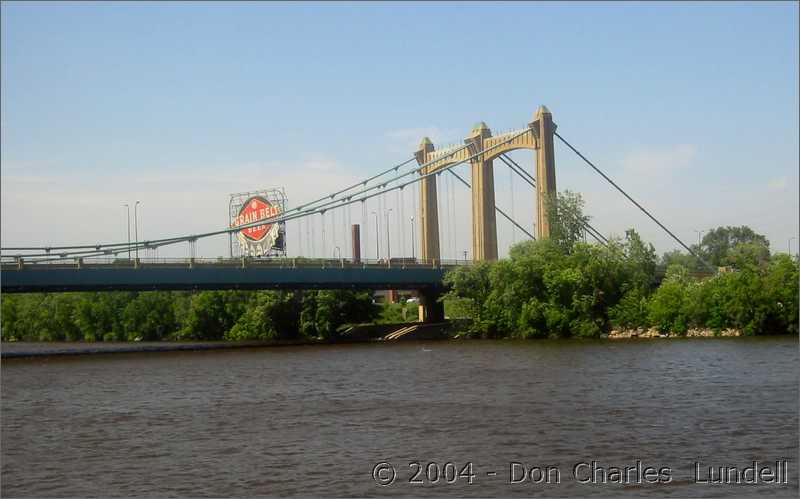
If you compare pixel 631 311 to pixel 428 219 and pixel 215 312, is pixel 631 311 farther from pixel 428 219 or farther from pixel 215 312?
pixel 215 312

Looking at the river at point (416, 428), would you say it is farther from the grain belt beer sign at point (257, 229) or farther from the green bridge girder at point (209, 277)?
the grain belt beer sign at point (257, 229)

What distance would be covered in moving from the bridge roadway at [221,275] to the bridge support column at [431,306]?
1.90 meters

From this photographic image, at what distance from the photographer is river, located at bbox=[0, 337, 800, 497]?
1516 centimetres

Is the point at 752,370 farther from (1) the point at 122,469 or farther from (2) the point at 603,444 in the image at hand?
(1) the point at 122,469

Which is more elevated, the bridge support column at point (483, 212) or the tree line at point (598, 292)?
the bridge support column at point (483, 212)

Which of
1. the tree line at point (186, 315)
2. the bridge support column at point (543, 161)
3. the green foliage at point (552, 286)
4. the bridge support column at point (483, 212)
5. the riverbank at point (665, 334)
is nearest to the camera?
the riverbank at point (665, 334)

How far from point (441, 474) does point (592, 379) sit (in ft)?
44.6

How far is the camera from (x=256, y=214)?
264 feet

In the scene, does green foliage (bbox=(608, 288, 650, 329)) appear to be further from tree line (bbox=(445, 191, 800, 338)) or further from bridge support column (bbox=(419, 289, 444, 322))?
bridge support column (bbox=(419, 289, 444, 322))

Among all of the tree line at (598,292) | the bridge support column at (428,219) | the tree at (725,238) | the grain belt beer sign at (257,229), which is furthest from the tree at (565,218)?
the tree at (725,238)

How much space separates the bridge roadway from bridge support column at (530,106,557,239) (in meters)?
5.99

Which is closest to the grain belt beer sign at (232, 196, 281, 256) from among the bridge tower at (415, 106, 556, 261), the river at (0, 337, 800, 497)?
the bridge tower at (415, 106, 556, 261)

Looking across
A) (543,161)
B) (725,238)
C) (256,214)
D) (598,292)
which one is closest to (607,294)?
(598,292)

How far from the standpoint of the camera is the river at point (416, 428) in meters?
15.2
